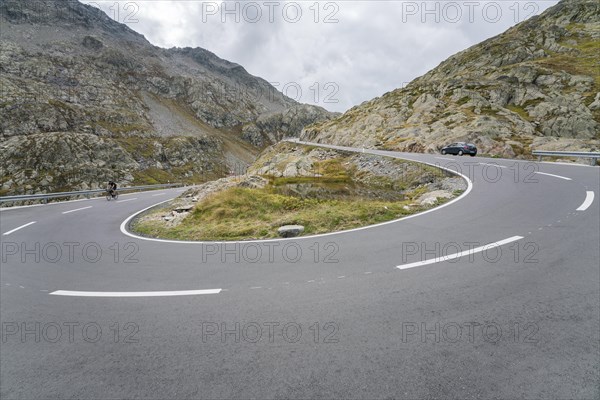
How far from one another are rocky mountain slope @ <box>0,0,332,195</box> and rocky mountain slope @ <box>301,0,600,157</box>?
64.3m

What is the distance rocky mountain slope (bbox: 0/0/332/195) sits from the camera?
77.9m

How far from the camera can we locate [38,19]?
16250cm

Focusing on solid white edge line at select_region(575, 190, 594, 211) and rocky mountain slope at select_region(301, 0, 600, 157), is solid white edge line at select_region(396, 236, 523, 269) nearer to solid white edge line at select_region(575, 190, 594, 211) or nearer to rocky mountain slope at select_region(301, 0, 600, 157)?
solid white edge line at select_region(575, 190, 594, 211)

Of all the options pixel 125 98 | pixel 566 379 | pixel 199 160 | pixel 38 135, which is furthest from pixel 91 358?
pixel 125 98

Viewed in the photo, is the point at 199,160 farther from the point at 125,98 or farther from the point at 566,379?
the point at 566,379

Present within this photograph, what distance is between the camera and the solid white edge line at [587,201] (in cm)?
785

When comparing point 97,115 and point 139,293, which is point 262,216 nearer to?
point 139,293

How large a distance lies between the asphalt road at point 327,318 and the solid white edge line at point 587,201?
365mm

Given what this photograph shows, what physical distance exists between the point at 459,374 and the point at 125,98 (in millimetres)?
169363

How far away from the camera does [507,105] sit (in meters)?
45.5

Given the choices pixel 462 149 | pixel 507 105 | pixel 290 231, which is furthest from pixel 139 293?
pixel 507 105

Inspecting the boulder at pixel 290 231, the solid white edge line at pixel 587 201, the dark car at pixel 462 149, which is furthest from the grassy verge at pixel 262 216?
the dark car at pixel 462 149

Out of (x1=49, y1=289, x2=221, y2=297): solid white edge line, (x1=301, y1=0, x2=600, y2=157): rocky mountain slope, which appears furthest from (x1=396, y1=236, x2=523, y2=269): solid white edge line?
(x1=301, y1=0, x2=600, y2=157): rocky mountain slope

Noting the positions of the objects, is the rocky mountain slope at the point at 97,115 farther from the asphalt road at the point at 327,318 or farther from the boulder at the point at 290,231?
the asphalt road at the point at 327,318
